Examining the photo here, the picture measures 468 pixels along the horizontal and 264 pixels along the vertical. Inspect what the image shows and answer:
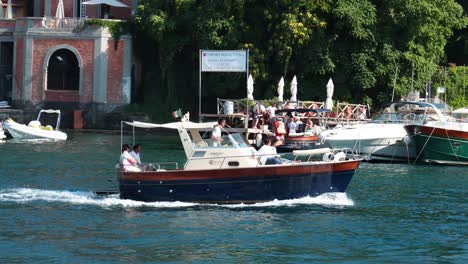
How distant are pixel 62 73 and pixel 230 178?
3433cm

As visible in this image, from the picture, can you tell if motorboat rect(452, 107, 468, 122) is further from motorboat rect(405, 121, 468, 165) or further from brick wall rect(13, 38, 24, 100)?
brick wall rect(13, 38, 24, 100)

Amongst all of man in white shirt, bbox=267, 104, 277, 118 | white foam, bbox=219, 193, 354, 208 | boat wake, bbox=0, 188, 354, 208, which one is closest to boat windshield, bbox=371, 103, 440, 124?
man in white shirt, bbox=267, 104, 277, 118

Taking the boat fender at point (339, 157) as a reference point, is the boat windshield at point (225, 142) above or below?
above

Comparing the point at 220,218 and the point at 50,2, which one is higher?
the point at 50,2

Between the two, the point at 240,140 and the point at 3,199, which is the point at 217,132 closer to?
the point at 240,140

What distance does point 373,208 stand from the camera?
2848 cm

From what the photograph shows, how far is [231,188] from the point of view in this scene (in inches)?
1084

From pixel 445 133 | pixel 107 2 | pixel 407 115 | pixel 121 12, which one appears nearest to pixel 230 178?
pixel 445 133

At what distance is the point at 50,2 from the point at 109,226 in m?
39.3

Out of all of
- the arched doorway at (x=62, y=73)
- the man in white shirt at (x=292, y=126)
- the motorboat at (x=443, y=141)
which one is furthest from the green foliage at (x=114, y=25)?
the motorboat at (x=443, y=141)

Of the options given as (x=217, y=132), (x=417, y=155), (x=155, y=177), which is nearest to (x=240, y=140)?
(x=217, y=132)

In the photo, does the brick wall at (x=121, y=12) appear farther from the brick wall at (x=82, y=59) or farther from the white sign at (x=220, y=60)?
the white sign at (x=220, y=60)

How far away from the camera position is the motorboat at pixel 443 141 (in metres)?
40.6

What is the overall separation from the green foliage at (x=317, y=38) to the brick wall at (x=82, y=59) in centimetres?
361
